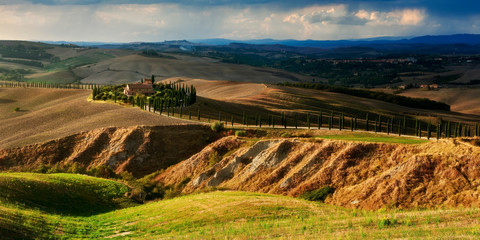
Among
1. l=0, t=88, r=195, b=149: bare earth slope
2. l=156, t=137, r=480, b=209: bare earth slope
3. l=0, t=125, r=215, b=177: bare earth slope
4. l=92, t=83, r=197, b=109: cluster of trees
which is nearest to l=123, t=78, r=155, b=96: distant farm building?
l=92, t=83, r=197, b=109: cluster of trees

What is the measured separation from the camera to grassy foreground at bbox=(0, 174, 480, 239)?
2766cm

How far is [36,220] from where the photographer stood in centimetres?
3522

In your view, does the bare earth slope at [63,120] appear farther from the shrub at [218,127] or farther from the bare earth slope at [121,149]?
the shrub at [218,127]

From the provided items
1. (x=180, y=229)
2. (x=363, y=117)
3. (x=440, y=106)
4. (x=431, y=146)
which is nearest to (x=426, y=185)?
(x=431, y=146)

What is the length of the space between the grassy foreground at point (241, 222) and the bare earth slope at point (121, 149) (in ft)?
77.1

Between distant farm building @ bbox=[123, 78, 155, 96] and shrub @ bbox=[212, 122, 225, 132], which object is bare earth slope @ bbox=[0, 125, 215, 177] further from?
distant farm building @ bbox=[123, 78, 155, 96]

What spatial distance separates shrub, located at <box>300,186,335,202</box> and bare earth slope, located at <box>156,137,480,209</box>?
2.48 ft

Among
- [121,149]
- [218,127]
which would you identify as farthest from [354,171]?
[121,149]

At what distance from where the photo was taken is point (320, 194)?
43.9 meters

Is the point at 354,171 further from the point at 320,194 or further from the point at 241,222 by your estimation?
the point at 241,222

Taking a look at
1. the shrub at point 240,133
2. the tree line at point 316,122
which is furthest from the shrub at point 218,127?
the tree line at point 316,122

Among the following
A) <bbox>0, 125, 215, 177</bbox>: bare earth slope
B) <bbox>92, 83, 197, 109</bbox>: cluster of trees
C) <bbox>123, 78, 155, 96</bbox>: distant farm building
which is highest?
<bbox>123, 78, 155, 96</bbox>: distant farm building

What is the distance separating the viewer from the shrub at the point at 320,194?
43.8 metres

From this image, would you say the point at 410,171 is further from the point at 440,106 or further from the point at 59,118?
the point at 440,106
